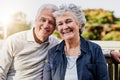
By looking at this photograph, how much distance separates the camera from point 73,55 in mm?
1809

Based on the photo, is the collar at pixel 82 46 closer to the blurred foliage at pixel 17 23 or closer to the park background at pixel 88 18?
the park background at pixel 88 18

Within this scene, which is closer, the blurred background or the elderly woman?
the elderly woman

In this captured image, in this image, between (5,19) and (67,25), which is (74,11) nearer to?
(67,25)

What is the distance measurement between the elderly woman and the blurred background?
8 cm

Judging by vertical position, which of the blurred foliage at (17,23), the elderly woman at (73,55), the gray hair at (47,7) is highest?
the gray hair at (47,7)

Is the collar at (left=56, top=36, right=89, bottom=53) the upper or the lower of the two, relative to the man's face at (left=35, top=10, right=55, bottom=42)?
lower

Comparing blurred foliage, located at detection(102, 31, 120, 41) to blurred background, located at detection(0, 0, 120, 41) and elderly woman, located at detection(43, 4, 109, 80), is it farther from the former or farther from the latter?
elderly woman, located at detection(43, 4, 109, 80)

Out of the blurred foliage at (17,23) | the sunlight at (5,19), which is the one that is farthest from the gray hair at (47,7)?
the sunlight at (5,19)

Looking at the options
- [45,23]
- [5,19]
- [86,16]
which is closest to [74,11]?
[86,16]

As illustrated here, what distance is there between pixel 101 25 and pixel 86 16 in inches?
5.4

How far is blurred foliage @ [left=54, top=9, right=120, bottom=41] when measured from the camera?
1866 millimetres

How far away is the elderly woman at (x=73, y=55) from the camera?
1.73m

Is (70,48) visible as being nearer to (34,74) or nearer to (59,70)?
(59,70)

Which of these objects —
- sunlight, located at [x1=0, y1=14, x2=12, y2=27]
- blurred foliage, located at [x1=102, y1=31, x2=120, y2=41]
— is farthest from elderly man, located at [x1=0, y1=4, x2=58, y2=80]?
blurred foliage, located at [x1=102, y1=31, x2=120, y2=41]
